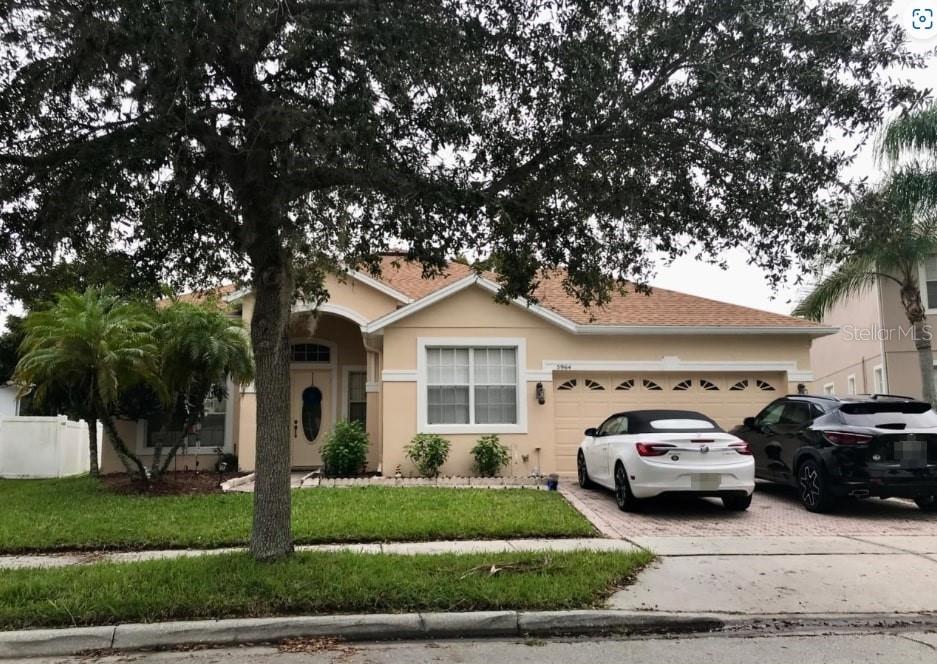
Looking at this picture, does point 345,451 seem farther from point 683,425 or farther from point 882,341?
point 882,341

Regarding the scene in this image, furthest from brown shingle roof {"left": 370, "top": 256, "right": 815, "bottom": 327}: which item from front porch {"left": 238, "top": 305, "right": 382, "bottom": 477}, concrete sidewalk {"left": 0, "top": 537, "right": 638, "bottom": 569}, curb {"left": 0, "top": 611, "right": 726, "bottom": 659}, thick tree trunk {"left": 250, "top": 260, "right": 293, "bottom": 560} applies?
curb {"left": 0, "top": 611, "right": 726, "bottom": 659}

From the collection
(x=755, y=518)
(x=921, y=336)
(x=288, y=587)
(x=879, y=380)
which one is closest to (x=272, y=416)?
(x=288, y=587)

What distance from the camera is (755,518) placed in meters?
10.2

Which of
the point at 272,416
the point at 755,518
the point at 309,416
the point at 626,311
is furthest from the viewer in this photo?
the point at 309,416

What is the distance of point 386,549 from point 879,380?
16733 millimetres

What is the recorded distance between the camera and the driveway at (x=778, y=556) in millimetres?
6348

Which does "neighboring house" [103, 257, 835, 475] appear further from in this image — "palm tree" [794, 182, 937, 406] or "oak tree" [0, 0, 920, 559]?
"oak tree" [0, 0, 920, 559]

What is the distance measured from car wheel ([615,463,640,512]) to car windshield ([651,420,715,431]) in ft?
2.59

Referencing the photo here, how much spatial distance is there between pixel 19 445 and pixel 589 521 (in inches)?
568

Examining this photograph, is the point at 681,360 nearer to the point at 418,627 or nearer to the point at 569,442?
the point at 569,442

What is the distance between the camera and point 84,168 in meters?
6.95

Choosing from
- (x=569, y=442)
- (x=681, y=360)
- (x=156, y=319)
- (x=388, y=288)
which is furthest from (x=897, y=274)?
(x=156, y=319)

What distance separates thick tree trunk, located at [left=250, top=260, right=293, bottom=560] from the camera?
22.1 feet

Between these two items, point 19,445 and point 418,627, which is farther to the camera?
point 19,445
